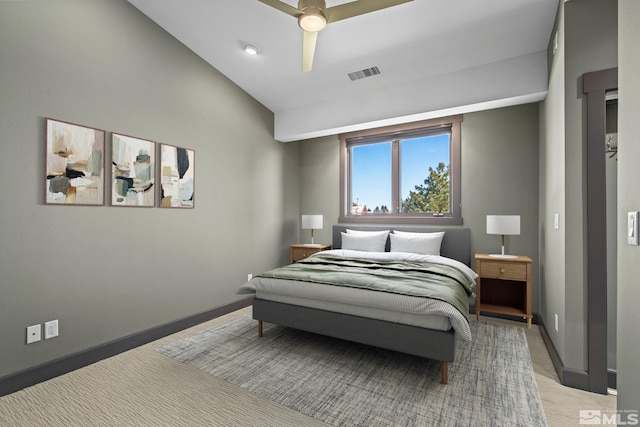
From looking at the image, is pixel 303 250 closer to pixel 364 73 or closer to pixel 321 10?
pixel 364 73

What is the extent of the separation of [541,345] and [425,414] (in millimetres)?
1774

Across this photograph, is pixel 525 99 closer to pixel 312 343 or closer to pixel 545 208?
pixel 545 208

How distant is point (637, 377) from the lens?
926 mm

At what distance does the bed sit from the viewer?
7.04 ft

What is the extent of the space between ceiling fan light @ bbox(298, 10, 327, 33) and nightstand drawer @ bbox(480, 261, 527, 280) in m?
2.94

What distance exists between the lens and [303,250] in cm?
461

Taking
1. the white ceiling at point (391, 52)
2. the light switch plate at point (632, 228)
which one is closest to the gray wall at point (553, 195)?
the white ceiling at point (391, 52)

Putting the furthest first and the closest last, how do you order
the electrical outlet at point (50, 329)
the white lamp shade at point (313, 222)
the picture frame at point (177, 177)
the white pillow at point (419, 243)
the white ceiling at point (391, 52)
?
the white lamp shade at point (313, 222)
the white pillow at point (419, 243)
the picture frame at point (177, 177)
the white ceiling at point (391, 52)
the electrical outlet at point (50, 329)

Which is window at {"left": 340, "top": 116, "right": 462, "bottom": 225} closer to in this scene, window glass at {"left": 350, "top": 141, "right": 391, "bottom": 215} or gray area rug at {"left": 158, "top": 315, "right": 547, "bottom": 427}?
window glass at {"left": 350, "top": 141, "right": 391, "bottom": 215}

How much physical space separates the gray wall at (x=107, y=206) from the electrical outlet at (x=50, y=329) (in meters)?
0.04

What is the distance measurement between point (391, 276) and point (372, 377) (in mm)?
837

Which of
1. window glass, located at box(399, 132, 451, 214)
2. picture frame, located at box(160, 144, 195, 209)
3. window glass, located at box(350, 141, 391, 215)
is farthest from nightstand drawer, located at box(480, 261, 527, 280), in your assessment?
picture frame, located at box(160, 144, 195, 209)

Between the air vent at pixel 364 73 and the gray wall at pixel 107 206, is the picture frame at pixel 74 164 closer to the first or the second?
the gray wall at pixel 107 206

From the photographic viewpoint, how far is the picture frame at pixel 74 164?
7.58ft
